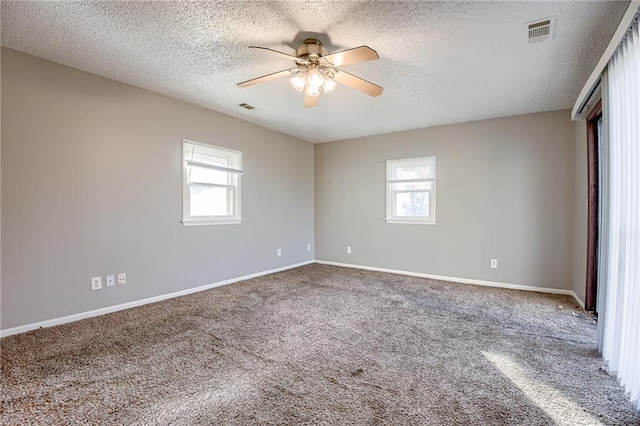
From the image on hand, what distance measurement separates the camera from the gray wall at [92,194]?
2559 millimetres

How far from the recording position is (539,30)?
2.17 metres

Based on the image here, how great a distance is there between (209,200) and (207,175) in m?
0.35

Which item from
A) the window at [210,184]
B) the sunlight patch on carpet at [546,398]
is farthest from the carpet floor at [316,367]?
the window at [210,184]

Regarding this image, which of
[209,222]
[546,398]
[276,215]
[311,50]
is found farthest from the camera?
[276,215]

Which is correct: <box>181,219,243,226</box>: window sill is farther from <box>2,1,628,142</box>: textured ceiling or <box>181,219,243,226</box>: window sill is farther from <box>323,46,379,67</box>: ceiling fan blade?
<box>323,46,379,67</box>: ceiling fan blade

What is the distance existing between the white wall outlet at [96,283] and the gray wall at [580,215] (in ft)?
17.2

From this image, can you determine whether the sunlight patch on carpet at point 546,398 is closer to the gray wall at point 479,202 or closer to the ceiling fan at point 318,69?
the ceiling fan at point 318,69

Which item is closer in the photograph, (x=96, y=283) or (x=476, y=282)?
(x=96, y=283)

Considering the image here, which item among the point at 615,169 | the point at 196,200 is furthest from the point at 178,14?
the point at 615,169

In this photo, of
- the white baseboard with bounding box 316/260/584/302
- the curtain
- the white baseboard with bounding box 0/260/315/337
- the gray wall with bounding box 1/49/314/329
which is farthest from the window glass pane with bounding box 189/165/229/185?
the curtain

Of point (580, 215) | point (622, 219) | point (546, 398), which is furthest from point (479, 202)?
point (546, 398)

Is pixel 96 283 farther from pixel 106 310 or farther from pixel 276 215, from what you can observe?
pixel 276 215

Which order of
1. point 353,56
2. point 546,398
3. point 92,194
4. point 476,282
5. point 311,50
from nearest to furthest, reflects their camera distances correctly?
point 546,398 < point 353,56 < point 311,50 < point 92,194 < point 476,282

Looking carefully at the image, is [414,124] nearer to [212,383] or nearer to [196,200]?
[196,200]
